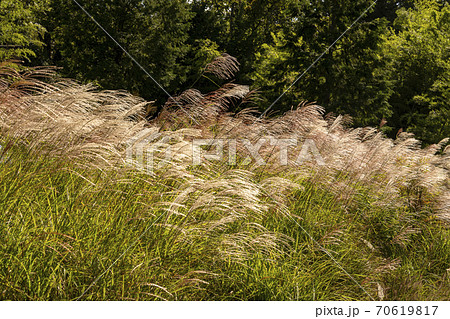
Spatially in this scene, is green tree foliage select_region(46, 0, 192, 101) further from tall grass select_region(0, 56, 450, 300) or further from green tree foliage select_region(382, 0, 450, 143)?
tall grass select_region(0, 56, 450, 300)

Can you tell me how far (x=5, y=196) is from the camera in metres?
2.41

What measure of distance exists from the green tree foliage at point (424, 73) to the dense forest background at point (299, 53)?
0.13 feet

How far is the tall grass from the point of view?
2.16 m

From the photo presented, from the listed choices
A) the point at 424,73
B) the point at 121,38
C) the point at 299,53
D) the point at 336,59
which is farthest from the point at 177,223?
the point at 424,73

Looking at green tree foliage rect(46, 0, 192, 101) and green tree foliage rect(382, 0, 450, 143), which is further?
green tree foliage rect(46, 0, 192, 101)

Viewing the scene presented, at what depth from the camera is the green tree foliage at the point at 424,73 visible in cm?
1408

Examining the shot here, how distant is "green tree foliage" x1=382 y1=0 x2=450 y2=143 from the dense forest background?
4cm

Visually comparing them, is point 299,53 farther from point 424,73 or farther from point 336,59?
point 424,73

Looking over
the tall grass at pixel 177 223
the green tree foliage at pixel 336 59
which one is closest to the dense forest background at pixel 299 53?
the green tree foliage at pixel 336 59

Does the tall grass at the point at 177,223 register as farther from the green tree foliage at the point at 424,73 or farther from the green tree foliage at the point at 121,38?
the green tree foliage at the point at 121,38

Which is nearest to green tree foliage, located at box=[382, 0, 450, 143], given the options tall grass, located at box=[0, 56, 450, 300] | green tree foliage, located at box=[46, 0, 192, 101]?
green tree foliage, located at box=[46, 0, 192, 101]

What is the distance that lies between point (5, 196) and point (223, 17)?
21775mm

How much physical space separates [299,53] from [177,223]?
11700mm
